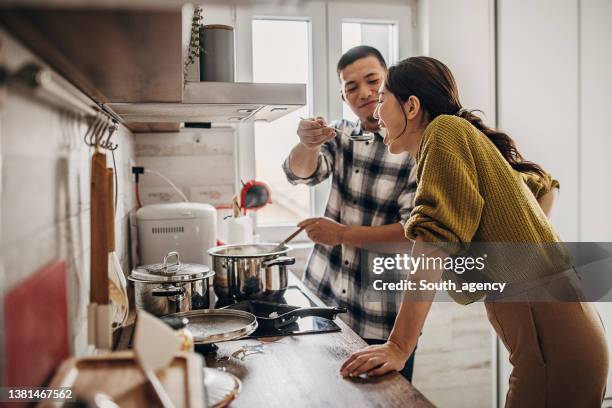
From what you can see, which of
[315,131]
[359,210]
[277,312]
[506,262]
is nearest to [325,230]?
[359,210]

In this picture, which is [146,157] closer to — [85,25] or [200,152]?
[200,152]

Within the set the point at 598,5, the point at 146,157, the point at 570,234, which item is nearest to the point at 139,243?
the point at 146,157

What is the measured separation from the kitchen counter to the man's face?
98 cm

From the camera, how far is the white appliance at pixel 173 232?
1968 millimetres

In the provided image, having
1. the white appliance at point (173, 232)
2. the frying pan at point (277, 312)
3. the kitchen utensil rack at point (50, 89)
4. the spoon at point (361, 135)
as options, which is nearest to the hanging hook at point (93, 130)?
the kitchen utensil rack at point (50, 89)

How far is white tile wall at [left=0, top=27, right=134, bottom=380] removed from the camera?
1.97 feet

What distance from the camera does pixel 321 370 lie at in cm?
110

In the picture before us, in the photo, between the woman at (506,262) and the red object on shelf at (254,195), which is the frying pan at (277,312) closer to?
the woman at (506,262)

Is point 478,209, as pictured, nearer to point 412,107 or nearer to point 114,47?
point 412,107

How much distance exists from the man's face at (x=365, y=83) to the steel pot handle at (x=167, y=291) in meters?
1.06

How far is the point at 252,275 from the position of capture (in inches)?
63.1

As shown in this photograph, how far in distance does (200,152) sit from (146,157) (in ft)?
0.80

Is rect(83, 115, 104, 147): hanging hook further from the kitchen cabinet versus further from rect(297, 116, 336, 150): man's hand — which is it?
rect(297, 116, 336, 150): man's hand

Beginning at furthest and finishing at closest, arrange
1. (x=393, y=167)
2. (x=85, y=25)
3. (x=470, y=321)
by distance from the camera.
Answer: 1. (x=470, y=321)
2. (x=393, y=167)
3. (x=85, y=25)
